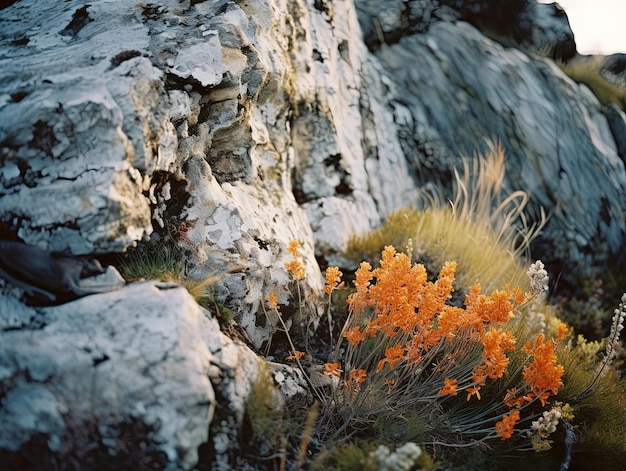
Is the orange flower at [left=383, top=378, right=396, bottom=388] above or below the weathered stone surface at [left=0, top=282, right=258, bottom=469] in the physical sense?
below

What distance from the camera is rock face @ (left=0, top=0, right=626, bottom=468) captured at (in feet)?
7.72

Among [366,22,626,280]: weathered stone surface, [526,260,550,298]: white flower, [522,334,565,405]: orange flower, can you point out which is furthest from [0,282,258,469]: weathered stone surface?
[366,22,626,280]: weathered stone surface

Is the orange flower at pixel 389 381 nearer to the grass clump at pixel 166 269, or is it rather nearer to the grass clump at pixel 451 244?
the grass clump at pixel 166 269

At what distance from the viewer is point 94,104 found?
2803 millimetres

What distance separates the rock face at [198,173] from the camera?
2352 mm

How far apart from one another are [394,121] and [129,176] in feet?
15.1

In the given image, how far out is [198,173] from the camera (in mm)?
3594

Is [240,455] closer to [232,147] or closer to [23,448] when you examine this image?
[23,448]

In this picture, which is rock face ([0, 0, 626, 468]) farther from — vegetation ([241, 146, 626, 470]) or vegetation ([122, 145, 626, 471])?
vegetation ([241, 146, 626, 470])

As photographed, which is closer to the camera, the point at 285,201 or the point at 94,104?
the point at 94,104

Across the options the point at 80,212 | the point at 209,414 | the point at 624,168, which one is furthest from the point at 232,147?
the point at 624,168

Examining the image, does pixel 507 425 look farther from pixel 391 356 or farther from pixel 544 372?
pixel 391 356

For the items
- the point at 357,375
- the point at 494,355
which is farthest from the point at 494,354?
the point at 357,375

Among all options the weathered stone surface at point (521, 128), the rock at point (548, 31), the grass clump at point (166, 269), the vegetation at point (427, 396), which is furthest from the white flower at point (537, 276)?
the rock at point (548, 31)
